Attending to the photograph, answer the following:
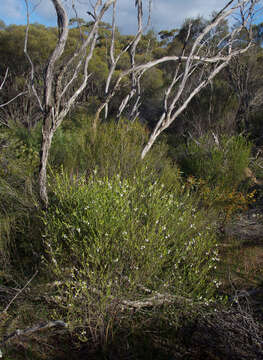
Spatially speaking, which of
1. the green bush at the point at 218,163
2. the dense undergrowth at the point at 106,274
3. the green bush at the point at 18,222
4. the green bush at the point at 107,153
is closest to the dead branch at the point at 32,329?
the dense undergrowth at the point at 106,274

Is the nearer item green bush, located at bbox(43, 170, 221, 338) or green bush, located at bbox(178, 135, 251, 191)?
green bush, located at bbox(43, 170, 221, 338)

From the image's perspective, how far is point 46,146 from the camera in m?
3.03

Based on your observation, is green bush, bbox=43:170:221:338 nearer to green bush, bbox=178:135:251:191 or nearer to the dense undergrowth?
the dense undergrowth

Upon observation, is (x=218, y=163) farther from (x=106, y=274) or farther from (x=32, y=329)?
(x=32, y=329)

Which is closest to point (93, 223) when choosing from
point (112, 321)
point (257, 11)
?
point (112, 321)

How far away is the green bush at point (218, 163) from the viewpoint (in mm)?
5773

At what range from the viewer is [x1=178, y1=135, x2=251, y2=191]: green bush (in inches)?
227

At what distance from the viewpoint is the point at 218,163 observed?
19.6 feet

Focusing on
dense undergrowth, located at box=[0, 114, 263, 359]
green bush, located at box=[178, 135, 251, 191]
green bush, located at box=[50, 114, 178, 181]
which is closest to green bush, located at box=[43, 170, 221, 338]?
dense undergrowth, located at box=[0, 114, 263, 359]

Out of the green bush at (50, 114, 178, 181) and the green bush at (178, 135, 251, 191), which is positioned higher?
the green bush at (50, 114, 178, 181)

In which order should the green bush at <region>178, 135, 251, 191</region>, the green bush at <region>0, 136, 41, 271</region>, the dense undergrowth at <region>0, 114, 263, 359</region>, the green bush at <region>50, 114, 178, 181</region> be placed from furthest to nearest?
the green bush at <region>178, 135, 251, 191</region> → the green bush at <region>50, 114, 178, 181</region> → the green bush at <region>0, 136, 41, 271</region> → the dense undergrowth at <region>0, 114, 263, 359</region>

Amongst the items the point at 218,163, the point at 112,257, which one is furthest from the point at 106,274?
the point at 218,163

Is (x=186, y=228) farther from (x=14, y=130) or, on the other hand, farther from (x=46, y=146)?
(x=14, y=130)

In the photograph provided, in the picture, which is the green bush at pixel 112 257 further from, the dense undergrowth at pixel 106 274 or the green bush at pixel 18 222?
the green bush at pixel 18 222
